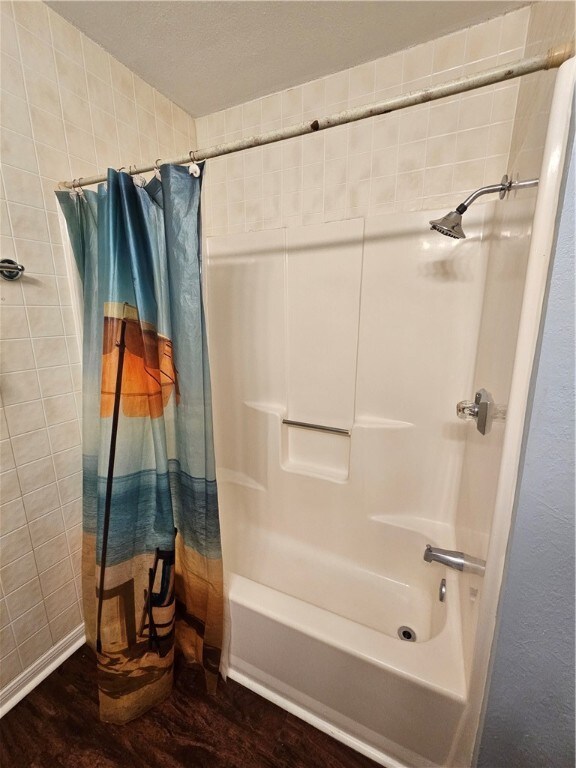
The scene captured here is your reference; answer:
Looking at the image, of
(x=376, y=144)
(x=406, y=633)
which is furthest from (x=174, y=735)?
(x=376, y=144)

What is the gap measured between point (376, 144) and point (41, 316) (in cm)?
138

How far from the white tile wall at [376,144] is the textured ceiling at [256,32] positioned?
58 mm

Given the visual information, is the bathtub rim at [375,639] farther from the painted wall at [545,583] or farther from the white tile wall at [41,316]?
the white tile wall at [41,316]

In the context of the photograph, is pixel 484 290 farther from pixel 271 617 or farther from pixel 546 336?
pixel 271 617

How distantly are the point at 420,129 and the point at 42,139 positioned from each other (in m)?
1.30

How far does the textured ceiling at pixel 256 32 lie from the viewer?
0.96 meters

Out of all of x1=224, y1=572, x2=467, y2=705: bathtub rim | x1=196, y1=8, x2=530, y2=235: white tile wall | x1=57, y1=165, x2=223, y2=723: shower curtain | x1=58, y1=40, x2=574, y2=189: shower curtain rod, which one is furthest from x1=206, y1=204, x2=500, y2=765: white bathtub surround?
x1=58, y1=40, x2=574, y2=189: shower curtain rod

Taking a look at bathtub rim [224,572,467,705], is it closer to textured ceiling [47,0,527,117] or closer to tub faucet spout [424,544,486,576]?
tub faucet spout [424,544,486,576]

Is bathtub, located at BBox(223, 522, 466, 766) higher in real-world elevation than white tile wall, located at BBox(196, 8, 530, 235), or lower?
lower

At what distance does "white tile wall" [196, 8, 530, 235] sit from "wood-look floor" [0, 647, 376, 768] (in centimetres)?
185

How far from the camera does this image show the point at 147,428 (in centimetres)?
94

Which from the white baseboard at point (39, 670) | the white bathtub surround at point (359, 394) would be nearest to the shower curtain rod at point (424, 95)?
the white bathtub surround at point (359, 394)

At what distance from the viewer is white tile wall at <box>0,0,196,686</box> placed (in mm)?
928

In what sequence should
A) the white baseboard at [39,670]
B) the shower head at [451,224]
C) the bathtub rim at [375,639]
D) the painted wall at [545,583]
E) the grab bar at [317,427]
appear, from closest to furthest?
the painted wall at [545,583] → the bathtub rim at [375,639] → the shower head at [451,224] → the white baseboard at [39,670] → the grab bar at [317,427]
